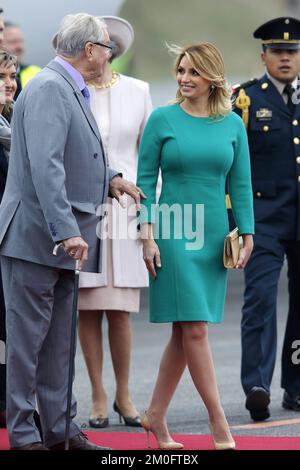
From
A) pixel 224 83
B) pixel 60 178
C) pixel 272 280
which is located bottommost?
pixel 272 280

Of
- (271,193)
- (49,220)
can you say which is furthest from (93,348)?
(49,220)

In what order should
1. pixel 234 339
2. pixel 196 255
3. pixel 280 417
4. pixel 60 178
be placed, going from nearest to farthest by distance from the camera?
1. pixel 60 178
2. pixel 196 255
3. pixel 280 417
4. pixel 234 339

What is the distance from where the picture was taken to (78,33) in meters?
6.18

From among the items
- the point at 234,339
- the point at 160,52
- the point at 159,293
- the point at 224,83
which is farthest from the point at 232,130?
the point at 160,52

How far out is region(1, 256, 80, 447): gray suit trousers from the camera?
6086 mm

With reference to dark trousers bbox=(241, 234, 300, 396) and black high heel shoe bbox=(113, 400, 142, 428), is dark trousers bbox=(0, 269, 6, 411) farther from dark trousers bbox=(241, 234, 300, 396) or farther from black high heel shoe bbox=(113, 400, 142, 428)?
dark trousers bbox=(241, 234, 300, 396)

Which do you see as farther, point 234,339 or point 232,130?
point 234,339

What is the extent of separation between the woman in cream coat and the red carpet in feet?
1.77

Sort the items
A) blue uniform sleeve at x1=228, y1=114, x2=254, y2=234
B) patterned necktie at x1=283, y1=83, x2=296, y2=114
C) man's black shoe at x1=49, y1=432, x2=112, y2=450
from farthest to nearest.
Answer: patterned necktie at x1=283, y1=83, x2=296, y2=114 < blue uniform sleeve at x1=228, y1=114, x2=254, y2=234 < man's black shoe at x1=49, y1=432, x2=112, y2=450

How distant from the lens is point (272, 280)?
310 inches

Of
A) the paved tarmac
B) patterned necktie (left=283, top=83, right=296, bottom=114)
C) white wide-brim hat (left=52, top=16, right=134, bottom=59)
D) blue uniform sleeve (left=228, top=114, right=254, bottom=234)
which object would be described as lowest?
the paved tarmac

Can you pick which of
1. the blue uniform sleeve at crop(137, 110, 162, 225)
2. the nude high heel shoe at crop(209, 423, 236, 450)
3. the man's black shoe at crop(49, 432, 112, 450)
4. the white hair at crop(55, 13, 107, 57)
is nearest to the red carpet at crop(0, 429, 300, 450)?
the nude high heel shoe at crop(209, 423, 236, 450)
